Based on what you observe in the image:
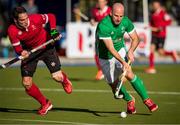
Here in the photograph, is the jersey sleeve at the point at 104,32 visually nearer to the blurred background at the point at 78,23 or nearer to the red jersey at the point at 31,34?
the red jersey at the point at 31,34

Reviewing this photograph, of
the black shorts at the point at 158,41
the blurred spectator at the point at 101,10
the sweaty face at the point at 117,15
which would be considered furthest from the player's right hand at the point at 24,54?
the black shorts at the point at 158,41

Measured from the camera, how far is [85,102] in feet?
47.8

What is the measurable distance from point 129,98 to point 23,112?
1.76 metres

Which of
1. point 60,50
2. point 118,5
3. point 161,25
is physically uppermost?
point 118,5

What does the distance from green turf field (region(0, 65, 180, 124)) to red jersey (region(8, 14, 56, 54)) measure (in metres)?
1.10

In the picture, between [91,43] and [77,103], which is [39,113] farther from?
[91,43]

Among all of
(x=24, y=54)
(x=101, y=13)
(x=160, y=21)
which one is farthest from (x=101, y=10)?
(x=24, y=54)

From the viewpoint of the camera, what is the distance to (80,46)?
24.8m

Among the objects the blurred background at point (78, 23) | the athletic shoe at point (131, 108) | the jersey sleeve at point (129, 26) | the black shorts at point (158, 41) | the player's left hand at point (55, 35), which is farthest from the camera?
the blurred background at point (78, 23)

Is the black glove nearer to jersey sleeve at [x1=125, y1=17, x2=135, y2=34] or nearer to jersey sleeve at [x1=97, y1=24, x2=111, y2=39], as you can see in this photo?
jersey sleeve at [x1=97, y1=24, x2=111, y2=39]

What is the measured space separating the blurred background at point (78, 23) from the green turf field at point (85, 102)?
3865 millimetres

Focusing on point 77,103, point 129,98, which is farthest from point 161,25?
point 129,98

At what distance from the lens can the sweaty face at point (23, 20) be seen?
12.6m

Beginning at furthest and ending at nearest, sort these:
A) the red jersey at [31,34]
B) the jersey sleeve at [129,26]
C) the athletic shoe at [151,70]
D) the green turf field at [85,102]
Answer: the athletic shoe at [151,70]
the red jersey at [31,34]
the jersey sleeve at [129,26]
the green turf field at [85,102]
